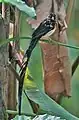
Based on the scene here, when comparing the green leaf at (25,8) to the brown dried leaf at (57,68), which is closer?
the green leaf at (25,8)

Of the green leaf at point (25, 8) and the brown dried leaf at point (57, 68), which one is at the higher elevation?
the green leaf at point (25, 8)

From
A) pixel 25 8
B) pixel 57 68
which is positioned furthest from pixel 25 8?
pixel 57 68

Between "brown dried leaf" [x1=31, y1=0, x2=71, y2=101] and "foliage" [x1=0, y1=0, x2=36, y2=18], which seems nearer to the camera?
"foliage" [x1=0, y1=0, x2=36, y2=18]

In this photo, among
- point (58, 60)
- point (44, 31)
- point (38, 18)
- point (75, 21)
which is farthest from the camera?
point (75, 21)

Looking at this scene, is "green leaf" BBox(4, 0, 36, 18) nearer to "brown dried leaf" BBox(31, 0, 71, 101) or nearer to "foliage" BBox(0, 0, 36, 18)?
"foliage" BBox(0, 0, 36, 18)

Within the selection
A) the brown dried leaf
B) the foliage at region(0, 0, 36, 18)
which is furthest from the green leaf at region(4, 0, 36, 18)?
the brown dried leaf

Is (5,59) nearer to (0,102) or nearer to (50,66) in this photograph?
(0,102)

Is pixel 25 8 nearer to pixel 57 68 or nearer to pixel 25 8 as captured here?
pixel 25 8

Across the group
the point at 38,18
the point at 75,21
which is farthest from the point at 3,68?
the point at 75,21

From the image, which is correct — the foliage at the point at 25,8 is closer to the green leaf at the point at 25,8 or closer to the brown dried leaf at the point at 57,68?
the green leaf at the point at 25,8

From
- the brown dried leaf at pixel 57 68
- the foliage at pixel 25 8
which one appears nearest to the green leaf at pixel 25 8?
the foliage at pixel 25 8

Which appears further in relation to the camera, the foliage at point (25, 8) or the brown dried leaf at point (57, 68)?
Answer: the brown dried leaf at point (57, 68)
